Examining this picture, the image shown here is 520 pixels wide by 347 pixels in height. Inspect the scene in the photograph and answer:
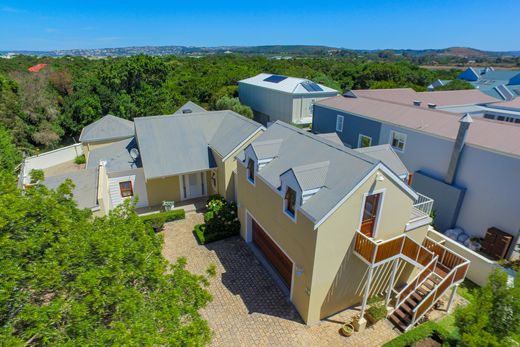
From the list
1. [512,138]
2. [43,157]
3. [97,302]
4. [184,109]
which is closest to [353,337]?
[97,302]

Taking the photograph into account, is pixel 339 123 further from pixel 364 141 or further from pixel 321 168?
pixel 321 168

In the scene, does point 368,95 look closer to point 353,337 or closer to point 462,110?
point 462,110

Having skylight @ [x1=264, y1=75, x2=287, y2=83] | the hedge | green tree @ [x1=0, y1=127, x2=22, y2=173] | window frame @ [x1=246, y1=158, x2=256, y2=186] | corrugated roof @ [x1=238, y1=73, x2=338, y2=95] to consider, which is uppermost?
skylight @ [x1=264, y1=75, x2=287, y2=83]

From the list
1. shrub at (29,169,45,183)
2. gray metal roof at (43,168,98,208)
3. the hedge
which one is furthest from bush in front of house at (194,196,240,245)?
the hedge

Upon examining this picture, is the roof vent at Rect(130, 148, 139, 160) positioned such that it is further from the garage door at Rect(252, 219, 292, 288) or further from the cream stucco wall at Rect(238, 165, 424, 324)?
the cream stucco wall at Rect(238, 165, 424, 324)

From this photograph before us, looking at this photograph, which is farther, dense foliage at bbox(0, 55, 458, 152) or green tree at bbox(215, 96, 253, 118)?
green tree at bbox(215, 96, 253, 118)

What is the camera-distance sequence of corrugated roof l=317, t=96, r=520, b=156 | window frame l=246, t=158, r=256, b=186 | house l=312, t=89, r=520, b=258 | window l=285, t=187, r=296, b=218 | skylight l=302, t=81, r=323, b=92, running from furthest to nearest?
1. skylight l=302, t=81, r=323, b=92
2. corrugated roof l=317, t=96, r=520, b=156
3. house l=312, t=89, r=520, b=258
4. window frame l=246, t=158, r=256, b=186
5. window l=285, t=187, r=296, b=218

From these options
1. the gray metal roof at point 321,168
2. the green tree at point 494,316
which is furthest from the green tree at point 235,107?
the green tree at point 494,316
